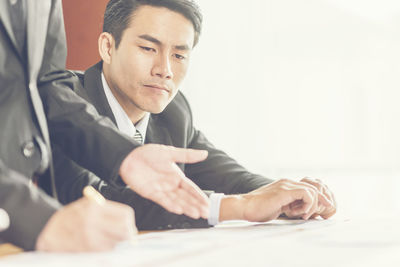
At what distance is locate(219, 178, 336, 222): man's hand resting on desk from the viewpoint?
0.83 meters

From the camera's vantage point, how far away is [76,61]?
4.45ft

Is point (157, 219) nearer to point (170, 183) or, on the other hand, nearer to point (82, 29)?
point (170, 183)

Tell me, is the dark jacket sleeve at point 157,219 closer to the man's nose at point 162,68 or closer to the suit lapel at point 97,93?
the suit lapel at point 97,93

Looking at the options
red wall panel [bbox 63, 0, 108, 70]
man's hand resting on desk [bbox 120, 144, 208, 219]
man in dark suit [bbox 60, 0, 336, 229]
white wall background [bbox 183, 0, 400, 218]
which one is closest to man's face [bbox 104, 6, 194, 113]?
man in dark suit [bbox 60, 0, 336, 229]

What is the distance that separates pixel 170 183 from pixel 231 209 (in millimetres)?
223

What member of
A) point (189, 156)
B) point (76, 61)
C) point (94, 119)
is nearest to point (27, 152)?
point (94, 119)

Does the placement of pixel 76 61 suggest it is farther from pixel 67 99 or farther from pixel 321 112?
pixel 321 112

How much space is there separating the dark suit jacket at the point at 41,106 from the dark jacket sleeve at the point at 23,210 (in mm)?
140

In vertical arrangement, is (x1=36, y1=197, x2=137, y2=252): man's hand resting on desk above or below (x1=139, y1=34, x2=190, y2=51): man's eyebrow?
below

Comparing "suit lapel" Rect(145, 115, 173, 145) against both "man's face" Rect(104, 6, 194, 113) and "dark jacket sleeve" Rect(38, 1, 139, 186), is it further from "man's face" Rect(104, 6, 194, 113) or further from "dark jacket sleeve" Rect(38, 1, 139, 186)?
"dark jacket sleeve" Rect(38, 1, 139, 186)

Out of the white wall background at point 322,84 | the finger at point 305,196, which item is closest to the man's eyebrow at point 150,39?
the finger at point 305,196

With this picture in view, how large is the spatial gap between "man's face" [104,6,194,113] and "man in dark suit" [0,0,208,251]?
29cm

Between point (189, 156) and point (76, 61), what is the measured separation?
0.84 m

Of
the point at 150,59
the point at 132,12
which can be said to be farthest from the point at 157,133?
the point at 132,12
